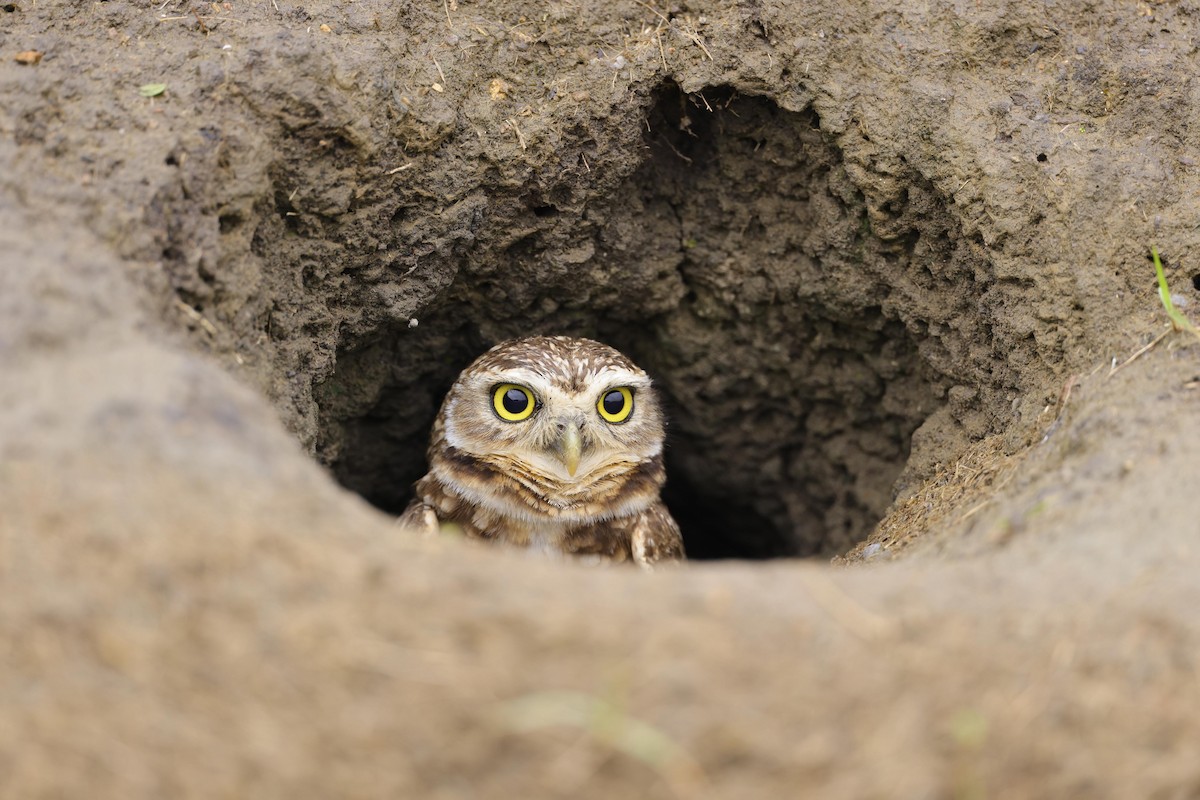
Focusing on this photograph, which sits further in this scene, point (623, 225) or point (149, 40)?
point (623, 225)

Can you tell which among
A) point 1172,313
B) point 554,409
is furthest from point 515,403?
point 1172,313

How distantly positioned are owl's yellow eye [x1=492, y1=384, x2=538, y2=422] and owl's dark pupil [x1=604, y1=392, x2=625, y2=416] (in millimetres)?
311

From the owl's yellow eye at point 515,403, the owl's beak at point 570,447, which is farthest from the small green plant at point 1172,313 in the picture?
the owl's yellow eye at point 515,403

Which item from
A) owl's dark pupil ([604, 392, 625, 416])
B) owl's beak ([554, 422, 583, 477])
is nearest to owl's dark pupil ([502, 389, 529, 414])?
owl's beak ([554, 422, 583, 477])

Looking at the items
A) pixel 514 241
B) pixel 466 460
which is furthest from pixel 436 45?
pixel 466 460

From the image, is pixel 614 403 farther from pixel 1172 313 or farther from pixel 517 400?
pixel 1172 313

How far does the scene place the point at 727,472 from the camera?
6.05 meters

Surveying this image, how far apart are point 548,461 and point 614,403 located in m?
0.39

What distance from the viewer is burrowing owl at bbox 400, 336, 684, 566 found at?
13.9 ft

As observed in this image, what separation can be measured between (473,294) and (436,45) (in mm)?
1158

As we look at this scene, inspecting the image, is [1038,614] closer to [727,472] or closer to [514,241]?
[514,241]

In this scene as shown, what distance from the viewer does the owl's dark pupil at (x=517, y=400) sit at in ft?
14.0

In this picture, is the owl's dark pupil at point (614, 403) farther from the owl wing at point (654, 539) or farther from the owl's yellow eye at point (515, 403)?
the owl wing at point (654, 539)

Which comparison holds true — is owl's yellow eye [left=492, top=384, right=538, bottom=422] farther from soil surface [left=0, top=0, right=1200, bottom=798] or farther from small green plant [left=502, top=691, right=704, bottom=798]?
small green plant [left=502, top=691, right=704, bottom=798]
